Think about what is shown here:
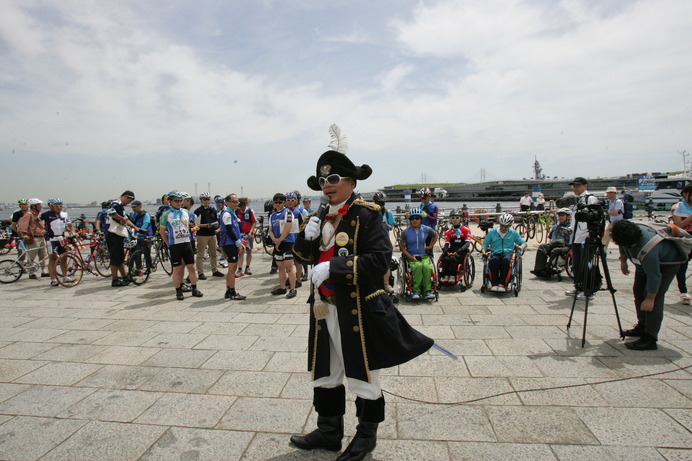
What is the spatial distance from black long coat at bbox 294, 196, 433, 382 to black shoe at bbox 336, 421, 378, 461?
0.38m

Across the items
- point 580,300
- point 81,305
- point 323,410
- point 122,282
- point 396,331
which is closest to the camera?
point 396,331

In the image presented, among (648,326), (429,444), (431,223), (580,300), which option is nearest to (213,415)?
(429,444)

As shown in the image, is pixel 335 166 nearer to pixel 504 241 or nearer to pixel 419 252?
pixel 419 252

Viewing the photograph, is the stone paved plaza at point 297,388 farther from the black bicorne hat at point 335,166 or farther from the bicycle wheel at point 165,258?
the bicycle wheel at point 165,258

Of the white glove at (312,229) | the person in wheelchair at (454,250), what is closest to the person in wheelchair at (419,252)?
the person in wheelchair at (454,250)

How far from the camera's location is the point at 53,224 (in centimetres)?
824

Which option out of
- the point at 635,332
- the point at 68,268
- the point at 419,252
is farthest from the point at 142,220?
the point at 635,332

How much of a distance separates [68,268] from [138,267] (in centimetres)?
153

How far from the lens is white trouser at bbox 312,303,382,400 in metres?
2.38

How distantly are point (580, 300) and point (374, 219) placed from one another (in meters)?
5.36

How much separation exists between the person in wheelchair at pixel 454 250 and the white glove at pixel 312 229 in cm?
511

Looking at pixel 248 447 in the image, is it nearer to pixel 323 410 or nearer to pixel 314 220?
pixel 323 410

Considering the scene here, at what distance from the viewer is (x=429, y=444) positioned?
2543mm

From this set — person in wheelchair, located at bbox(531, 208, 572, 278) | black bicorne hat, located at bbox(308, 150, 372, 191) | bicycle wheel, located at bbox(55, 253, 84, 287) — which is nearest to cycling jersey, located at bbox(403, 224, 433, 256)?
person in wheelchair, located at bbox(531, 208, 572, 278)
